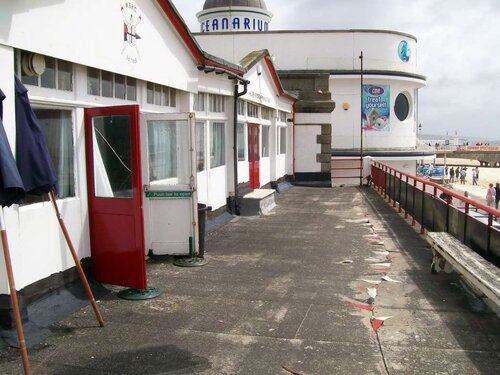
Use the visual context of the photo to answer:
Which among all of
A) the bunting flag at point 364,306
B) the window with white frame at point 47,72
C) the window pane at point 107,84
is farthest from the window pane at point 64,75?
the bunting flag at point 364,306

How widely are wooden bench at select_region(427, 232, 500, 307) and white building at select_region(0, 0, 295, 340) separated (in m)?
3.67

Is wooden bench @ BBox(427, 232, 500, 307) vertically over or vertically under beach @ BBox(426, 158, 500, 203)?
over

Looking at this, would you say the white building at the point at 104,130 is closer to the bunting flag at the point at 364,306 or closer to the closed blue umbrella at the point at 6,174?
the closed blue umbrella at the point at 6,174

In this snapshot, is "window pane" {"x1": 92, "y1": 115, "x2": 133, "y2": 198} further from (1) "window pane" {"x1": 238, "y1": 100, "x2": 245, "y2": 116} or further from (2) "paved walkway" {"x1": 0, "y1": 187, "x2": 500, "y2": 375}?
(1) "window pane" {"x1": 238, "y1": 100, "x2": 245, "y2": 116}

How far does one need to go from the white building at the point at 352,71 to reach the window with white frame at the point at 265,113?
6565 mm

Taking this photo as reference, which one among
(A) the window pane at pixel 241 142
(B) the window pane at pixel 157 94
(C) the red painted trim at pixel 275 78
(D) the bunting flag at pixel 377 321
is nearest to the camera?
(D) the bunting flag at pixel 377 321

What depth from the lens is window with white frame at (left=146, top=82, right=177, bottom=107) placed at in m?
8.38

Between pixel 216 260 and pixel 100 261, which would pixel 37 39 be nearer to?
pixel 100 261

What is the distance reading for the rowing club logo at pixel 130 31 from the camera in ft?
23.0

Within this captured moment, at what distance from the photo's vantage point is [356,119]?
26.9 meters

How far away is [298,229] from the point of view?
Result: 11.2 metres

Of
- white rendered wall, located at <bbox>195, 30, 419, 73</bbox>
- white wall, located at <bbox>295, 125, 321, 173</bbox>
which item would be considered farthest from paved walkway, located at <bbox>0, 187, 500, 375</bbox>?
white rendered wall, located at <bbox>195, 30, 419, 73</bbox>

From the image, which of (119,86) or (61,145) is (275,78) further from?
(61,145)

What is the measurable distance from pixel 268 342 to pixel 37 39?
3854 mm
